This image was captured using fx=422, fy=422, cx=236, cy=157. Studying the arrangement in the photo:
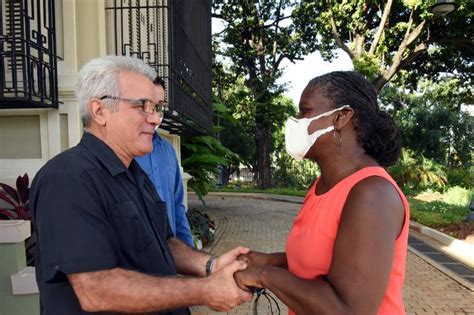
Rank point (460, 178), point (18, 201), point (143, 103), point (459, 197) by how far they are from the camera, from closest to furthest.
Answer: point (143, 103) < point (18, 201) < point (459, 197) < point (460, 178)

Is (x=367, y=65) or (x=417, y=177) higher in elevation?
(x=367, y=65)

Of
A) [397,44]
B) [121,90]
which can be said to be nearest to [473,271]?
[121,90]

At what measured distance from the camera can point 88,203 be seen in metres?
1.35

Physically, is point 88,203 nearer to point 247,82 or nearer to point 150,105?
point 150,105

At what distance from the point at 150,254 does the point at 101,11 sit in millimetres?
3112

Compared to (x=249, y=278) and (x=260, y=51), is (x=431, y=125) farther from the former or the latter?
(x=249, y=278)

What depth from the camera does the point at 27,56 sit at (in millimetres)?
3076

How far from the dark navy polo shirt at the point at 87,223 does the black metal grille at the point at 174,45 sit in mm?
3093

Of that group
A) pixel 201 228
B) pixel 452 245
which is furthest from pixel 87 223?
pixel 452 245

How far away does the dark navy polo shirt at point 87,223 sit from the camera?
130 cm

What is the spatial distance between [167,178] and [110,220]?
5.51 ft

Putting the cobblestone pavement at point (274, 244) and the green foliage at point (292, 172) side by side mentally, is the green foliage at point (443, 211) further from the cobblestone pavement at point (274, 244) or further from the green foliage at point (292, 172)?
the green foliage at point (292, 172)

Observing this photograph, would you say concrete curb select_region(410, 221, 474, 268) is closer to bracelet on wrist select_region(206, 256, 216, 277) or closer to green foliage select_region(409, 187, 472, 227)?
green foliage select_region(409, 187, 472, 227)

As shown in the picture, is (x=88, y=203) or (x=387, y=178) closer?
(x=88, y=203)
